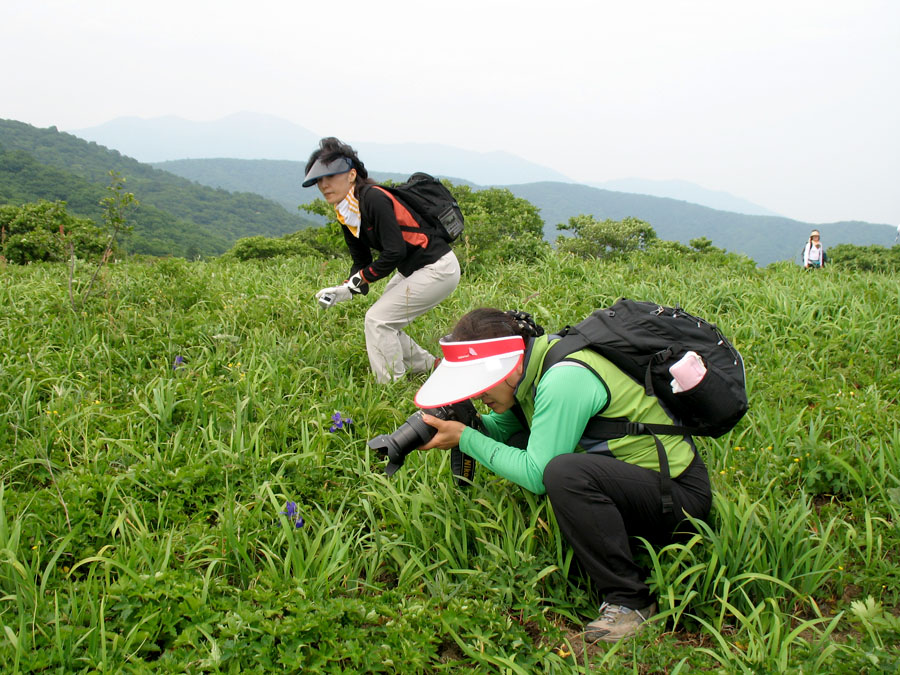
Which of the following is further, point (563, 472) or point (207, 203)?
point (207, 203)

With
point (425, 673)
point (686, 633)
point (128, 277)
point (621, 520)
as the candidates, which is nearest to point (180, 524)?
point (425, 673)

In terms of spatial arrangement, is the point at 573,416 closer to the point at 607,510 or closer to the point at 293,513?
the point at 607,510

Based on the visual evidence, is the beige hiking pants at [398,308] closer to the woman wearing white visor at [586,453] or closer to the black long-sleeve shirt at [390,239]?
the black long-sleeve shirt at [390,239]

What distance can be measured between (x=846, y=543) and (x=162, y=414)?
3.14 metres

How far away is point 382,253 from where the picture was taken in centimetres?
353

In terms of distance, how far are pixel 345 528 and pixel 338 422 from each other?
663 mm

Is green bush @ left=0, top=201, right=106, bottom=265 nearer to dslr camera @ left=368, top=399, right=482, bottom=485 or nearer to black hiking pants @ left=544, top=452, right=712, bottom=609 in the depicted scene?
dslr camera @ left=368, top=399, right=482, bottom=485

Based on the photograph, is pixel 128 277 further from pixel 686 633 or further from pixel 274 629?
pixel 686 633

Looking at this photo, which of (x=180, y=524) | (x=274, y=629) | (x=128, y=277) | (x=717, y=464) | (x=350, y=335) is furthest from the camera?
(x=128, y=277)

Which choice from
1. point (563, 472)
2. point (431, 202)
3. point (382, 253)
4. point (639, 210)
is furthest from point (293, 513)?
point (639, 210)

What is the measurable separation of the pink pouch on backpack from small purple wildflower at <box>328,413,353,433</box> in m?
1.64

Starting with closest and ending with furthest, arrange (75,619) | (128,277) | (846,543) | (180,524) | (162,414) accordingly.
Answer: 1. (75,619)
2. (846,543)
3. (180,524)
4. (162,414)
5. (128,277)

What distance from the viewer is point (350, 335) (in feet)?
14.0

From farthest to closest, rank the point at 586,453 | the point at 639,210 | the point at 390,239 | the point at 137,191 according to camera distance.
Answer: the point at 639,210, the point at 137,191, the point at 390,239, the point at 586,453
